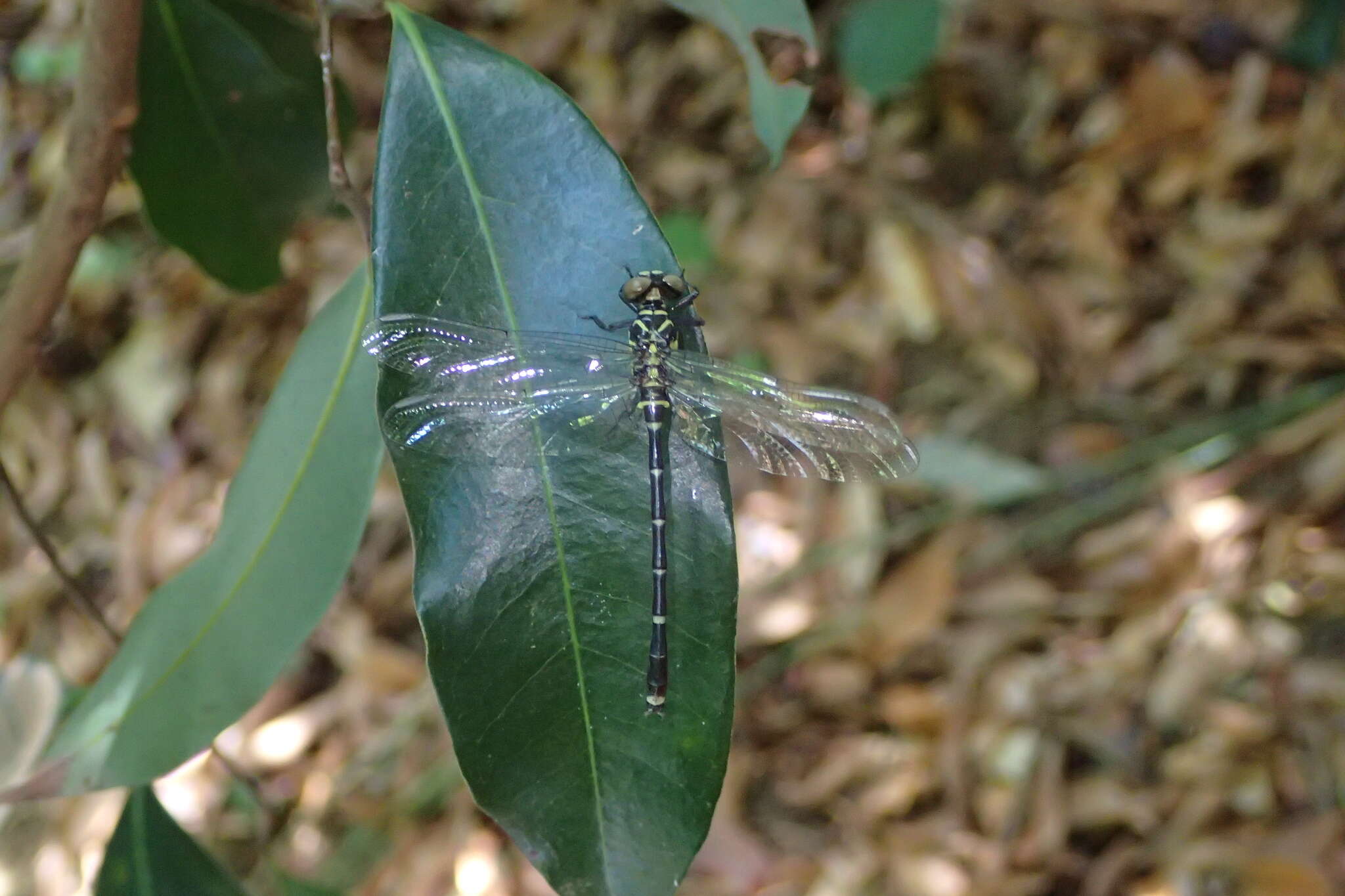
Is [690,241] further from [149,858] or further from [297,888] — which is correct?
[149,858]

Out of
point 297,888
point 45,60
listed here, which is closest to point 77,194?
point 297,888

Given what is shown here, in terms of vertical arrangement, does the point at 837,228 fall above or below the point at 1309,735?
above

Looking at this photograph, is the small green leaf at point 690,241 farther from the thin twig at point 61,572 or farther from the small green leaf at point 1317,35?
the thin twig at point 61,572

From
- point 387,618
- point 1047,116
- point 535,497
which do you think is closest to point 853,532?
point 387,618

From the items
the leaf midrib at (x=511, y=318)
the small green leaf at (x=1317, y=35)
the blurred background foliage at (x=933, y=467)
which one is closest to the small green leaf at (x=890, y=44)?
the blurred background foliage at (x=933, y=467)

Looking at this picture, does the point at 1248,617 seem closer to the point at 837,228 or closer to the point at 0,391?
the point at 837,228

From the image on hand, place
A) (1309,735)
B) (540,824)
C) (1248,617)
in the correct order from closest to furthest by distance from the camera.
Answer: (540,824) < (1309,735) < (1248,617)

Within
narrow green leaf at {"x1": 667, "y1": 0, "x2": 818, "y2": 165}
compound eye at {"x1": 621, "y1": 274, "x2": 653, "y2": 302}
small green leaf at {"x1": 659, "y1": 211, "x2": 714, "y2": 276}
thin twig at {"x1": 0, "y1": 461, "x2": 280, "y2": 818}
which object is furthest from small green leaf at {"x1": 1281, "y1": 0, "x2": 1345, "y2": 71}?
thin twig at {"x1": 0, "y1": 461, "x2": 280, "y2": 818}

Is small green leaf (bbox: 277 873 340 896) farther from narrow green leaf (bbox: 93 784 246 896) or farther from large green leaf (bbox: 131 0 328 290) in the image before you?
large green leaf (bbox: 131 0 328 290)
